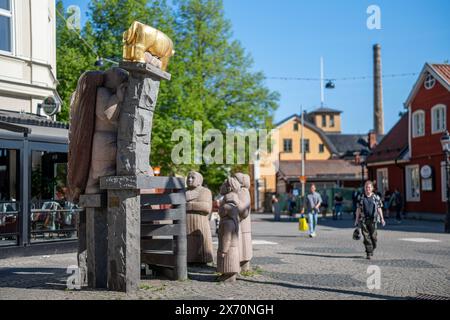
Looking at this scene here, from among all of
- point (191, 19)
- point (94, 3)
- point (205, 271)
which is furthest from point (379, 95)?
point (205, 271)

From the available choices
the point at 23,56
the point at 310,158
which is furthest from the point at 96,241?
the point at 310,158

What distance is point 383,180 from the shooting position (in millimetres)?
37281

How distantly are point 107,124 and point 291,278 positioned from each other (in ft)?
12.6

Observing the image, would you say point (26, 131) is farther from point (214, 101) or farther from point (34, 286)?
point (214, 101)

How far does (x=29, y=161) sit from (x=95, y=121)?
5.78 meters

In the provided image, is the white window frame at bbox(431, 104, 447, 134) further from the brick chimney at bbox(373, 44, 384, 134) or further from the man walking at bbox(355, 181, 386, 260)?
the brick chimney at bbox(373, 44, 384, 134)

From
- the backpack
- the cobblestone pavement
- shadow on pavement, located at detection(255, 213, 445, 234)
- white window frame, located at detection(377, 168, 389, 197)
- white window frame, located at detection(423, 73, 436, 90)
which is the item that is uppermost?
white window frame, located at detection(423, 73, 436, 90)

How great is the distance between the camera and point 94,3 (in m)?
32.2

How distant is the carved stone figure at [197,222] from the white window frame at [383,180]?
27957 millimetres

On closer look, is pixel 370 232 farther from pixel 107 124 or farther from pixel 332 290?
pixel 107 124

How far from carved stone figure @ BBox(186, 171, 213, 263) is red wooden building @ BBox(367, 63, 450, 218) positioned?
2155 cm

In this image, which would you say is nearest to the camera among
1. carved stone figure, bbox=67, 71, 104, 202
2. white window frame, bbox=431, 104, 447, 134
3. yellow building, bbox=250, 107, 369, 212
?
carved stone figure, bbox=67, 71, 104, 202

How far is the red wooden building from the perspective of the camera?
29.8 metres

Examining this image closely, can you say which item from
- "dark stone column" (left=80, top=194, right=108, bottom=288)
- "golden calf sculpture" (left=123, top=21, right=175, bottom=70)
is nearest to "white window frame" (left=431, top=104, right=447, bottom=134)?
"golden calf sculpture" (left=123, top=21, right=175, bottom=70)
